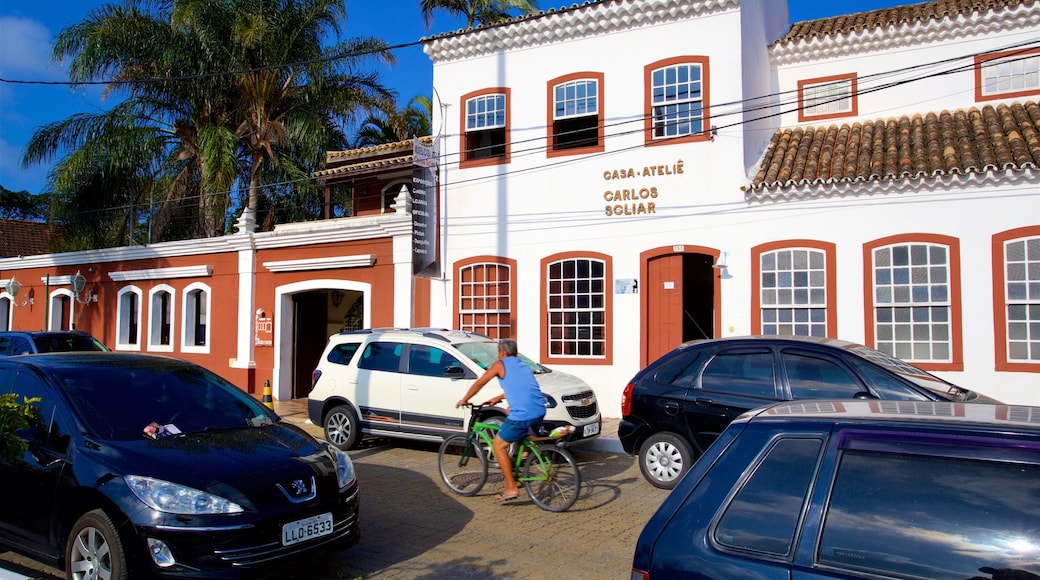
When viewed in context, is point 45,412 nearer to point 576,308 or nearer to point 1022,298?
point 576,308

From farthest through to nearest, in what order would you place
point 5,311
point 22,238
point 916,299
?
1. point 22,238
2. point 5,311
3. point 916,299

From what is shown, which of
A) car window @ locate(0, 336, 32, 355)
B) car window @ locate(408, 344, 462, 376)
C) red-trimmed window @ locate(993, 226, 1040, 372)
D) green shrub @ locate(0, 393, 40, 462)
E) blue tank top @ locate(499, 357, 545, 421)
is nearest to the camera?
green shrub @ locate(0, 393, 40, 462)

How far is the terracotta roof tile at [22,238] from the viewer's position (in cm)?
3372

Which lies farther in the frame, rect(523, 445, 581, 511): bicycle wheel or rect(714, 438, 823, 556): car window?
rect(523, 445, 581, 511): bicycle wheel

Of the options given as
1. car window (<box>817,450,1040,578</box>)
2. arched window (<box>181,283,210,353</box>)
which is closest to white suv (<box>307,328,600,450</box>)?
car window (<box>817,450,1040,578</box>)

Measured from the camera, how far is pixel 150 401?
586 centimetres

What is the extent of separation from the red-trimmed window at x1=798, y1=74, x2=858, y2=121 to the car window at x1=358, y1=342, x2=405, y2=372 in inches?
355

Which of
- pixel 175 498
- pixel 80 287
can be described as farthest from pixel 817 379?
pixel 80 287

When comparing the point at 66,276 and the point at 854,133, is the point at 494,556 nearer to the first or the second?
the point at 854,133

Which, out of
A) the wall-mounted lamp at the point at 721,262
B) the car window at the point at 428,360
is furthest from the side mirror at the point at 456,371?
the wall-mounted lamp at the point at 721,262

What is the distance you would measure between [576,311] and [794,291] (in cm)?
393

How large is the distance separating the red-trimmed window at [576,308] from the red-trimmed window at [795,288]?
8.85ft

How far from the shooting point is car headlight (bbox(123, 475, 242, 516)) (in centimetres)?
475

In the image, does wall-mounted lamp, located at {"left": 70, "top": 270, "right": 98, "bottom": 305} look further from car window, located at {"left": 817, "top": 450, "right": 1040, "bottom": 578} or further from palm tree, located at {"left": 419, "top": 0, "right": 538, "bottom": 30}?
car window, located at {"left": 817, "top": 450, "right": 1040, "bottom": 578}
